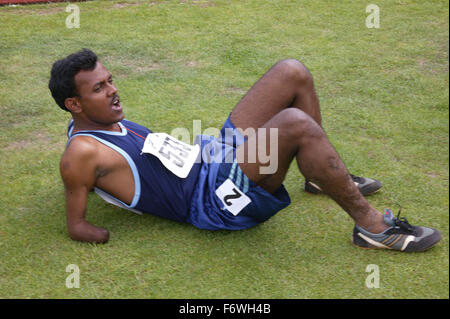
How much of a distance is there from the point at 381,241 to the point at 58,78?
2073mm

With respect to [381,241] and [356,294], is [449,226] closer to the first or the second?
[381,241]

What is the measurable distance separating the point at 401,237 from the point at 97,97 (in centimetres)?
191

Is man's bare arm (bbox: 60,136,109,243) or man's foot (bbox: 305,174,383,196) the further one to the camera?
man's foot (bbox: 305,174,383,196)

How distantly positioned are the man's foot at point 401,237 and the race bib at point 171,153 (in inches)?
42.0

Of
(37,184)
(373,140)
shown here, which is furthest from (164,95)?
(373,140)

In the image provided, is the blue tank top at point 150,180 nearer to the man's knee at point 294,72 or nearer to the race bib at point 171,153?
the race bib at point 171,153

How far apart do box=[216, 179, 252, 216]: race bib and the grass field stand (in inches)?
9.9

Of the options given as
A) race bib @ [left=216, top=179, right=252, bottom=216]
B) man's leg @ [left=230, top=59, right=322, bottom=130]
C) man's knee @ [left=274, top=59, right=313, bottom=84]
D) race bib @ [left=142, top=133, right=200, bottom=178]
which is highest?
man's knee @ [left=274, top=59, right=313, bottom=84]

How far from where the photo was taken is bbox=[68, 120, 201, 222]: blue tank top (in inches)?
121

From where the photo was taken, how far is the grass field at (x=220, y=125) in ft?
9.52

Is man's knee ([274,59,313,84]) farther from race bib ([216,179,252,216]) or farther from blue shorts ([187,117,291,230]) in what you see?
race bib ([216,179,252,216])

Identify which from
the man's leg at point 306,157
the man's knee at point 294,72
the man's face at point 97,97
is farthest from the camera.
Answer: the man's knee at point 294,72

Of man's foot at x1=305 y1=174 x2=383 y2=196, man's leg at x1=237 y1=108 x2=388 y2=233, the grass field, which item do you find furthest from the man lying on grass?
man's foot at x1=305 y1=174 x2=383 y2=196

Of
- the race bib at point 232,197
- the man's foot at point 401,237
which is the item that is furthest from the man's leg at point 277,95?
the man's foot at point 401,237
